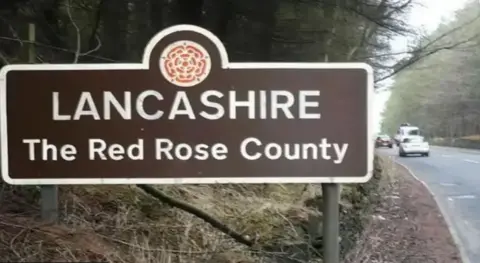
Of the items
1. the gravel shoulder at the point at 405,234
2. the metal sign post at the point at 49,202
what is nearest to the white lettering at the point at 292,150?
the metal sign post at the point at 49,202

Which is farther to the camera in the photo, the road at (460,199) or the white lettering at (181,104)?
the road at (460,199)

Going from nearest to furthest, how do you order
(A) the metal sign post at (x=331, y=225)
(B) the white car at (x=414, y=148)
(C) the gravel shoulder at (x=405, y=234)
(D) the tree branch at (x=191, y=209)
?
(A) the metal sign post at (x=331, y=225) < (D) the tree branch at (x=191, y=209) < (C) the gravel shoulder at (x=405, y=234) < (B) the white car at (x=414, y=148)

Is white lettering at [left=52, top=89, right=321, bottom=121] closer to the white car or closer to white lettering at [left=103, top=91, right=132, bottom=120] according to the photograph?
white lettering at [left=103, top=91, right=132, bottom=120]

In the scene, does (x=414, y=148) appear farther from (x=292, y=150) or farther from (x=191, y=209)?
(x=292, y=150)

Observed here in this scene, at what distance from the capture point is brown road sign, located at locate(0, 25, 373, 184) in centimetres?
321

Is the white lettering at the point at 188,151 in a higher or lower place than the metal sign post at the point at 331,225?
higher

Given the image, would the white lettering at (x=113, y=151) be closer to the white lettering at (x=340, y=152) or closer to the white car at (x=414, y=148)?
the white lettering at (x=340, y=152)

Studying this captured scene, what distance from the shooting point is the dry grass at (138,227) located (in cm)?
319

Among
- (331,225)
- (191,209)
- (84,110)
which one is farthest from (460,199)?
(84,110)

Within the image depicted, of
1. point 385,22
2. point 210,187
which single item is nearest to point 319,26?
point 385,22

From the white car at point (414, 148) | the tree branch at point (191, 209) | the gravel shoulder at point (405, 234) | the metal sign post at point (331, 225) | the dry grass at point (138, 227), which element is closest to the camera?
the dry grass at point (138, 227)

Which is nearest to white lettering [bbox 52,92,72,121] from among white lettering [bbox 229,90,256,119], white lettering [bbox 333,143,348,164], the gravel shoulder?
white lettering [bbox 229,90,256,119]

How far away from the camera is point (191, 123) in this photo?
3.22 metres

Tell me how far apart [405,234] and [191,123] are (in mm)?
Answer: 7738
